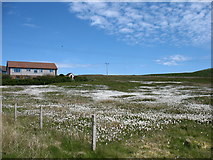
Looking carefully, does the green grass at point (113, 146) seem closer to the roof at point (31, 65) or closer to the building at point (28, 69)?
the building at point (28, 69)

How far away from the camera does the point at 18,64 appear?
92562 mm

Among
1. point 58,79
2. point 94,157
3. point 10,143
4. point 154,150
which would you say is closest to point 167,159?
point 154,150

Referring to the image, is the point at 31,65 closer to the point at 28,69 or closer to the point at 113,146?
the point at 28,69

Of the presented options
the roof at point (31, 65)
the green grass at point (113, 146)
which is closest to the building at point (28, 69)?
the roof at point (31, 65)

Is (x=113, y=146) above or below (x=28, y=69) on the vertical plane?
below

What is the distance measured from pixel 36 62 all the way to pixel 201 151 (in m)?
101

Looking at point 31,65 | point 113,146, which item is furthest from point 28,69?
point 113,146

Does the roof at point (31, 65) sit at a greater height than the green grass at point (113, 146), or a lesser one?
greater

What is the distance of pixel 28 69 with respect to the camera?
93.4 metres

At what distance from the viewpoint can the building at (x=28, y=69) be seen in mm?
90669

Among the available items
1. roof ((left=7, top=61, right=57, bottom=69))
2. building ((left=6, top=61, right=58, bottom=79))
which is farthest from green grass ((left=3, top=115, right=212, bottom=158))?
roof ((left=7, top=61, right=57, bottom=69))

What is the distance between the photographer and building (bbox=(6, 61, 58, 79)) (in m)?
90.7

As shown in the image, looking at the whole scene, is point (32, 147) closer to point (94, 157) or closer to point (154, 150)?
point (94, 157)

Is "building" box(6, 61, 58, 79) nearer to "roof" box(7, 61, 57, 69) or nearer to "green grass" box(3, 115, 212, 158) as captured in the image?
"roof" box(7, 61, 57, 69)
